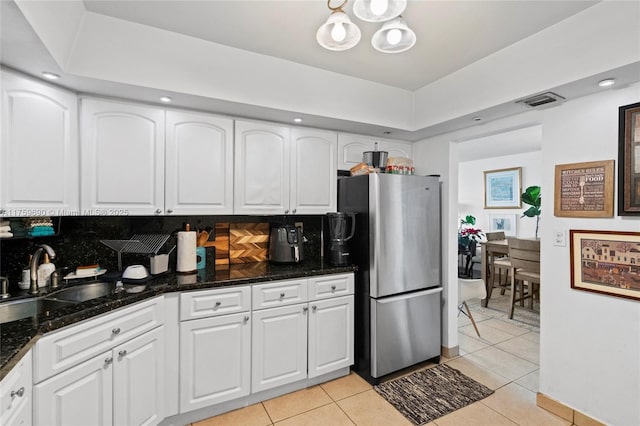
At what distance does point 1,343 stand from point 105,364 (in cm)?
51

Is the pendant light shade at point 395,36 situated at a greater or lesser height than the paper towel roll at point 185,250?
greater

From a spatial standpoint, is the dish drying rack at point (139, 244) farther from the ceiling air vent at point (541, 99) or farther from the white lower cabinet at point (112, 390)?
the ceiling air vent at point (541, 99)

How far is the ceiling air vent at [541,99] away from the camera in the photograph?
2.00 meters

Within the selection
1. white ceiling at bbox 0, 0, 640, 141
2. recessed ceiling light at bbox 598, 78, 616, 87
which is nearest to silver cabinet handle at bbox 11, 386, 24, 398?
white ceiling at bbox 0, 0, 640, 141

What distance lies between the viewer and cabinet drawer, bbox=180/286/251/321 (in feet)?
6.54

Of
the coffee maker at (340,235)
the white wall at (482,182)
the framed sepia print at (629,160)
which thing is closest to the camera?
the framed sepia print at (629,160)

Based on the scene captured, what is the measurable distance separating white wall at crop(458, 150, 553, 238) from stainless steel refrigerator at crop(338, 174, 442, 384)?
2.82m

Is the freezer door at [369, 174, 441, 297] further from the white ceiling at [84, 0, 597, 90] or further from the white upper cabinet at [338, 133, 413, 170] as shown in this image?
the white ceiling at [84, 0, 597, 90]

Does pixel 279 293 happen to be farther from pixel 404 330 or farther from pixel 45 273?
pixel 45 273

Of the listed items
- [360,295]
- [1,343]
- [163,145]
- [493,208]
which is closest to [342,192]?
[360,295]

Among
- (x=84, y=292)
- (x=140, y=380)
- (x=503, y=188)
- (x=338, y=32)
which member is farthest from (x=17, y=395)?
(x=503, y=188)

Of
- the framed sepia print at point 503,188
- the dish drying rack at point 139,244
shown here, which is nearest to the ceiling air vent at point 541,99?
the dish drying rack at point 139,244

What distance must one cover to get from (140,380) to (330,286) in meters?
1.36

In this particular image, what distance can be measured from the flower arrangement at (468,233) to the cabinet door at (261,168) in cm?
404
